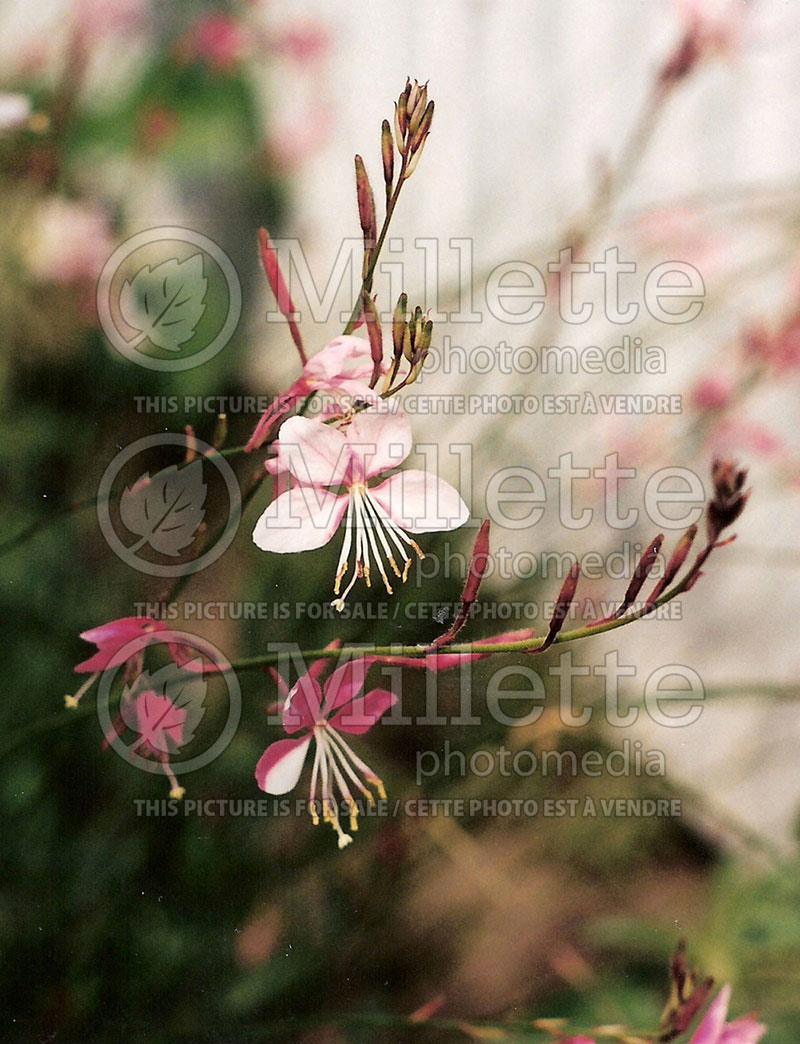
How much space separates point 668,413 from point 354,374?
2.01 feet

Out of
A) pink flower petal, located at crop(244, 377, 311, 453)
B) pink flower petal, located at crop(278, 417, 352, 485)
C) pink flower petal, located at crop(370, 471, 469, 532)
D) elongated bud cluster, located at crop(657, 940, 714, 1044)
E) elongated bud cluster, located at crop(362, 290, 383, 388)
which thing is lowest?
elongated bud cluster, located at crop(657, 940, 714, 1044)

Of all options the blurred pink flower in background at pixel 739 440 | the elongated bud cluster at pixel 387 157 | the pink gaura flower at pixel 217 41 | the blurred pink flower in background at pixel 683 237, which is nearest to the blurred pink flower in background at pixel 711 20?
the blurred pink flower in background at pixel 683 237

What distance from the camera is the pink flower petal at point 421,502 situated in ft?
0.98

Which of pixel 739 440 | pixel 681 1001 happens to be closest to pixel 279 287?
pixel 681 1001

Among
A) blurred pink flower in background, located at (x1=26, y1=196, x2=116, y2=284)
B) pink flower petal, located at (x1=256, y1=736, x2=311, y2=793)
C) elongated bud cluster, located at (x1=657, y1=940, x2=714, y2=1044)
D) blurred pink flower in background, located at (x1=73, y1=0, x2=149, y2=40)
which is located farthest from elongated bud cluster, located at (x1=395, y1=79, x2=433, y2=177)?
blurred pink flower in background, located at (x1=73, y1=0, x2=149, y2=40)

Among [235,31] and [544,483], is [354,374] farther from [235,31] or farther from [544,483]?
[235,31]

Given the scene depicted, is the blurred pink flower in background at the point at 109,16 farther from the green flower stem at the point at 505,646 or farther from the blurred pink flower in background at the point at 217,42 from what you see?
the green flower stem at the point at 505,646

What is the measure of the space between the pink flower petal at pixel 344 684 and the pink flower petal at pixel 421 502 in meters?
0.06

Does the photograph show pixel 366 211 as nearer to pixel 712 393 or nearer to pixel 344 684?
pixel 344 684

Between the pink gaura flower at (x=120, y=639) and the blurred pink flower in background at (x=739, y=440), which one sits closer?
the pink gaura flower at (x=120, y=639)

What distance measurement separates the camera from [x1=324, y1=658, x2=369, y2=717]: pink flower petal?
1.03ft

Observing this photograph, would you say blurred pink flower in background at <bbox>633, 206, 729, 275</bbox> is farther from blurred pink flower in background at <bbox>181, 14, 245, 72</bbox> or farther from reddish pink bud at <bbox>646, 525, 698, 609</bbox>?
reddish pink bud at <bbox>646, 525, 698, 609</bbox>

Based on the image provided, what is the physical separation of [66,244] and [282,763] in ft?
2.03

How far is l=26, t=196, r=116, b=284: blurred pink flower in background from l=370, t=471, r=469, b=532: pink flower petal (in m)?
0.58
